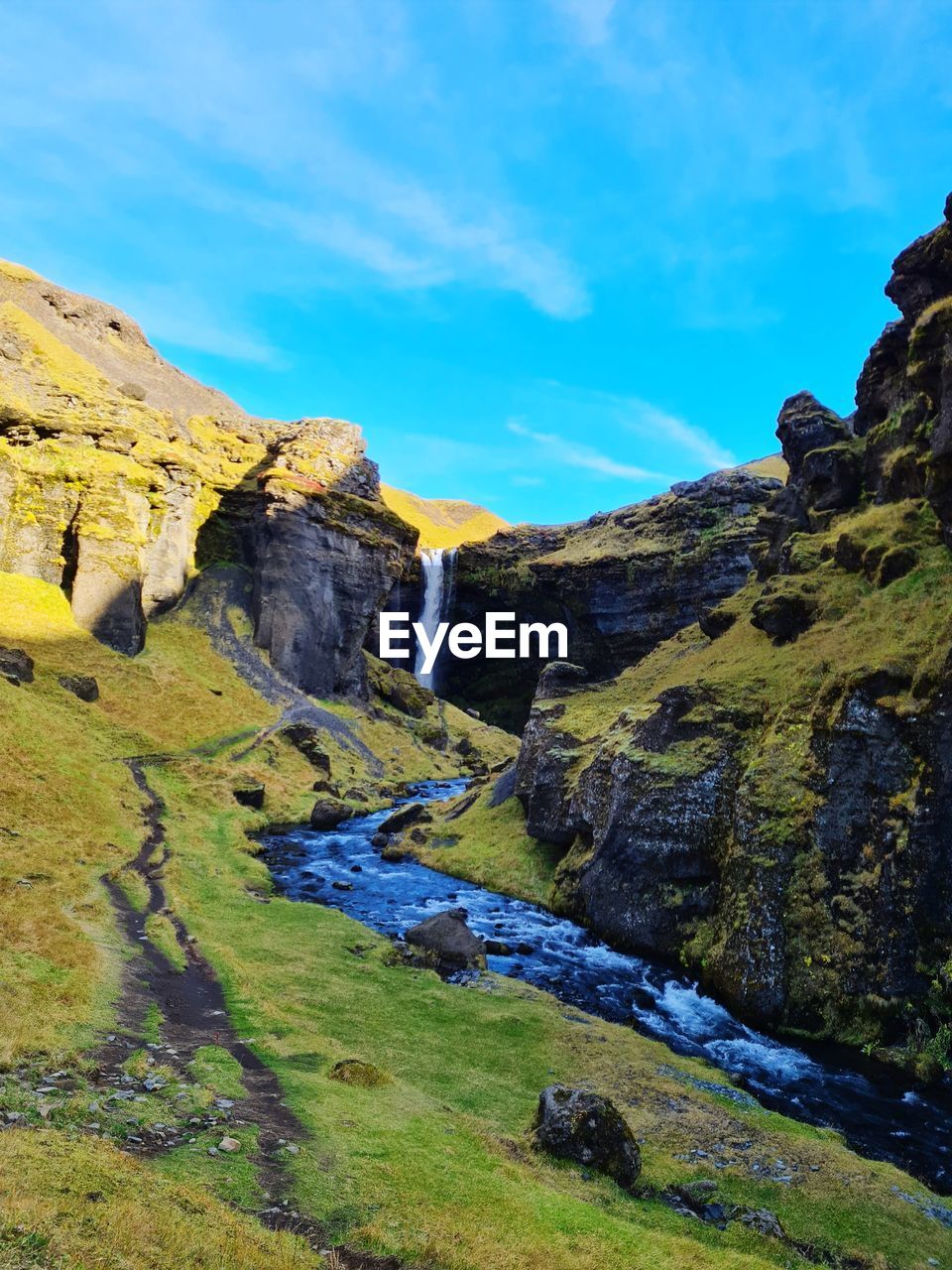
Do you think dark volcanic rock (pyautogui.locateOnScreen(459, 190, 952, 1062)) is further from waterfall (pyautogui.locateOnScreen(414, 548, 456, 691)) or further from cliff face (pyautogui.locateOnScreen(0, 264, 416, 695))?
waterfall (pyautogui.locateOnScreen(414, 548, 456, 691))

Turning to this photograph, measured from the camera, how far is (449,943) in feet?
93.9

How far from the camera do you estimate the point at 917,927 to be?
22.8 meters

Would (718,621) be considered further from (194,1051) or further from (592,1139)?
(194,1051)

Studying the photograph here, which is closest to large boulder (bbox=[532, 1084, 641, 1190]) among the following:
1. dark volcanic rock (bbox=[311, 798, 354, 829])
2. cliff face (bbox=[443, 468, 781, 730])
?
dark volcanic rock (bbox=[311, 798, 354, 829])

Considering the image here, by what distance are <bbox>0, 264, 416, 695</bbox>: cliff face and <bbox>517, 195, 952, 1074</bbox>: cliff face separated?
200 ft

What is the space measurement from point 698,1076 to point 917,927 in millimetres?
8953

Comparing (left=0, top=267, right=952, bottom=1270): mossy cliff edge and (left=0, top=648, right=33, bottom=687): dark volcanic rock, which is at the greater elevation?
(left=0, top=648, right=33, bottom=687): dark volcanic rock

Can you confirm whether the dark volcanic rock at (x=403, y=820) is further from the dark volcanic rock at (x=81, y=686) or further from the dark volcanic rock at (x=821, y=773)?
the dark volcanic rock at (x=81, y=686)

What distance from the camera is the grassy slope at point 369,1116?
879cm

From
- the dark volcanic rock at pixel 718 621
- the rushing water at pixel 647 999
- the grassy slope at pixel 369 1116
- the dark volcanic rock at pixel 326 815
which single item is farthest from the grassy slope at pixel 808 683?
the dark volcanic rock at pixel 326 815

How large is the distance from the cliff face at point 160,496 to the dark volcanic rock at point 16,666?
18.8 meters

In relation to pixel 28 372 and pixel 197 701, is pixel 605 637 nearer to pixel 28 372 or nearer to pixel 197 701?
pixel 197 701

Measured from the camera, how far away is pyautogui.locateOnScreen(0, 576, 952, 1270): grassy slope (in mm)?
8789

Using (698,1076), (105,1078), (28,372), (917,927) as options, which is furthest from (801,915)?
(28,372)
